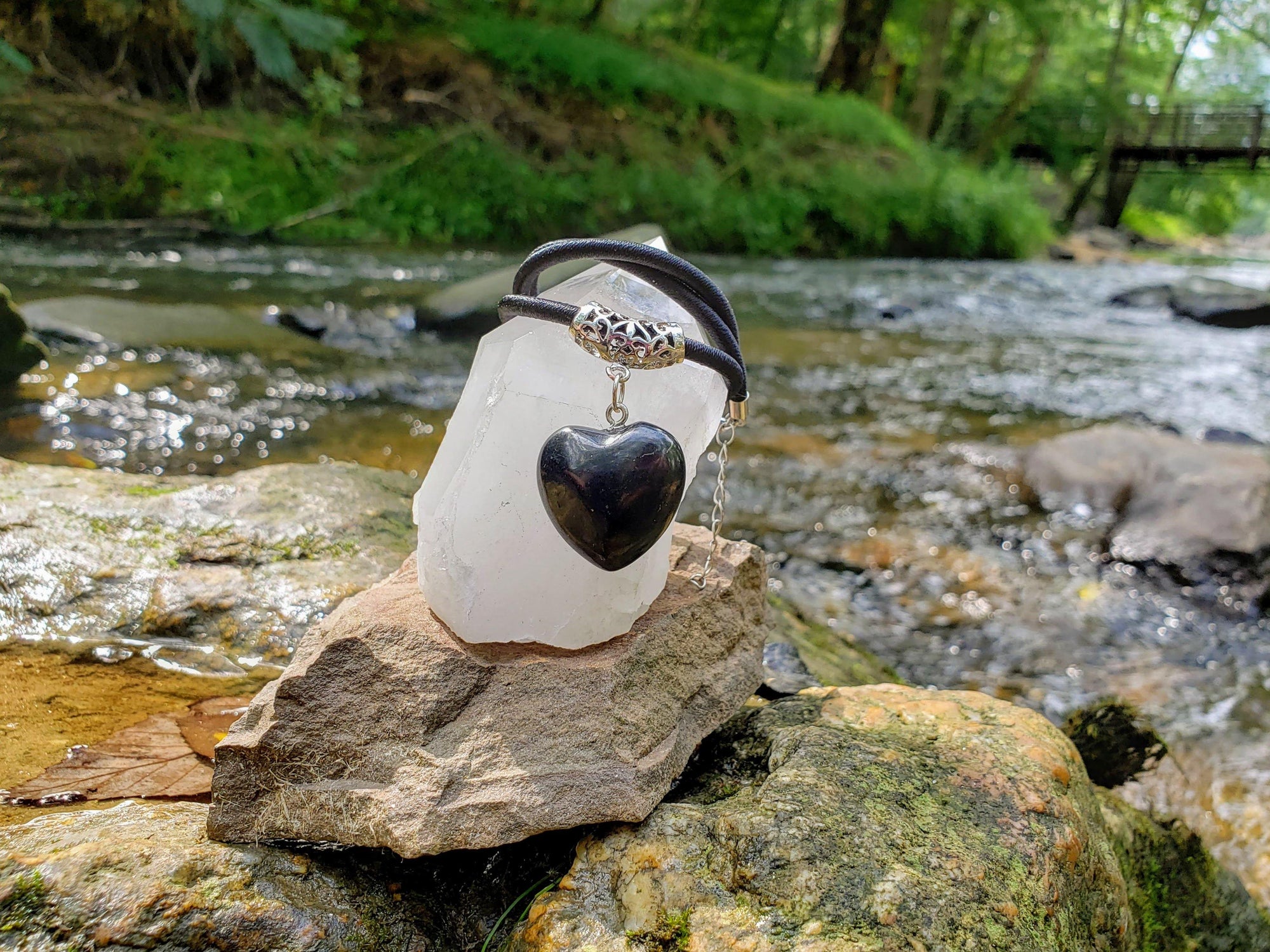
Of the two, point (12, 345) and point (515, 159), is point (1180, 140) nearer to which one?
point (515, 159)

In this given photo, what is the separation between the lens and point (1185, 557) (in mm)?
4109

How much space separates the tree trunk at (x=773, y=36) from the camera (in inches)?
880

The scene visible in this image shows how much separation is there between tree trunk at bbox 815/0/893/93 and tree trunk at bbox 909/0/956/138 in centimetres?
141

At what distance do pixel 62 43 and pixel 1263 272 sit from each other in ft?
84.1

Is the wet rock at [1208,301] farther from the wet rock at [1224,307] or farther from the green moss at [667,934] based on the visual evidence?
the green moss at [667,934]

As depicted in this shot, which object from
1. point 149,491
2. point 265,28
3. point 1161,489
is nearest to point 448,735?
point 149,491

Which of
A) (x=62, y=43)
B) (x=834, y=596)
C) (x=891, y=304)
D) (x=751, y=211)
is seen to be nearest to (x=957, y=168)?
(x=751, y=211)

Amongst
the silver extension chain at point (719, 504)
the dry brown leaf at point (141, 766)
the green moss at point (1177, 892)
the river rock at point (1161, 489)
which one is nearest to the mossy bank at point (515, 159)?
the river rock at point (1161, 489)

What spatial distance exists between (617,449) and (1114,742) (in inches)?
76.1

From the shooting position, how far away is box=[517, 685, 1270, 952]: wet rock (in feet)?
4.11

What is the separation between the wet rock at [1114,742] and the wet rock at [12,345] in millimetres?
4928

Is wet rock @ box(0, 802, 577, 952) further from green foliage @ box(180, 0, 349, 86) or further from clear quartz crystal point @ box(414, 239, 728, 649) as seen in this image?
green foliage @ box(180, 0, 349, 86)

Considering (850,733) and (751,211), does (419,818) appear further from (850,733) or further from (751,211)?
(751,211)

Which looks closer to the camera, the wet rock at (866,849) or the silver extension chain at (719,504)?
the wet rock at (866,849)
